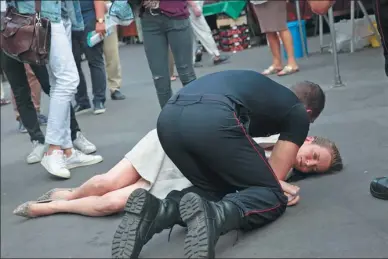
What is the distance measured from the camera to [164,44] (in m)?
4.87

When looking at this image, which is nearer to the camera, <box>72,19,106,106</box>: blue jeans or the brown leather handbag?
the brown leather handbag

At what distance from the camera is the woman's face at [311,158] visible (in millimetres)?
3668

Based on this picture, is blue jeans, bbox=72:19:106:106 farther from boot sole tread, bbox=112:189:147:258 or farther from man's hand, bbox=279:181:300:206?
boot sole tread, bbox=112:189:147:258

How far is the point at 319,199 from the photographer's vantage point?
11.4ft

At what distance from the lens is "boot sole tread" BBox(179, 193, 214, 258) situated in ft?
8.40

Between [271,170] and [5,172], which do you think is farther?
[5,172]

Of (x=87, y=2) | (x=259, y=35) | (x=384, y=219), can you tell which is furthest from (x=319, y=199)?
(x=259, y=35)

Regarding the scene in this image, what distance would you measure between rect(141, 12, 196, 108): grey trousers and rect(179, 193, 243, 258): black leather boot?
215cm

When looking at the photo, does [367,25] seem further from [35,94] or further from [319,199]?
[319,199]

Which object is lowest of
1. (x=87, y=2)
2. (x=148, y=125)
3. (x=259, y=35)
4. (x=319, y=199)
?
(x=259, y=35)

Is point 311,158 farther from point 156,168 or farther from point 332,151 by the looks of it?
point 156,168

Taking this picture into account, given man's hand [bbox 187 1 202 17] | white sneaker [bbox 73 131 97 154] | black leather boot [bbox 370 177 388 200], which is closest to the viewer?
black leather boot [bbox 370 177 388 200]

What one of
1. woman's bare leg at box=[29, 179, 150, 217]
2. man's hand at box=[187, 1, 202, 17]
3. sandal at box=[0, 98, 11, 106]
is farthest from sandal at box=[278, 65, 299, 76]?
woman's bare leg at box=[29, 179, 150, 217]

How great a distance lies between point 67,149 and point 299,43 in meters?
5.37
